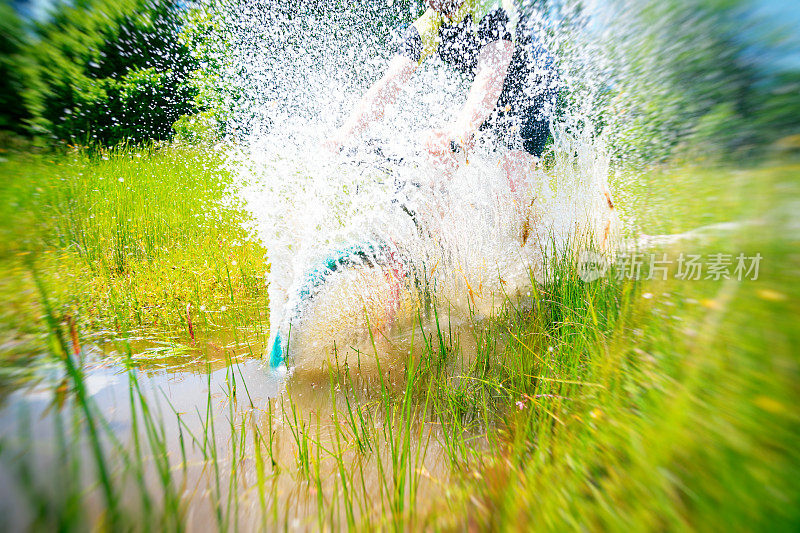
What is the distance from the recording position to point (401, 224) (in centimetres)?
174

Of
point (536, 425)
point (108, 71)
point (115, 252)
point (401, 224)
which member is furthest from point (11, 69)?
point (108, 71)

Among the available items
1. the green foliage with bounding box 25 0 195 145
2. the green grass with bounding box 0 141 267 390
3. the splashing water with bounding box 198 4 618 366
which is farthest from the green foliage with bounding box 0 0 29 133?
the splashing water with bounding box 198 4 618 366

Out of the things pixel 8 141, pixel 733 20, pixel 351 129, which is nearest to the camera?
pixel 733 20

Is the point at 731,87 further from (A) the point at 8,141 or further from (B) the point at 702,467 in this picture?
(A) the point at 8,141

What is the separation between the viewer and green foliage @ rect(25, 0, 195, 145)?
7.59ft

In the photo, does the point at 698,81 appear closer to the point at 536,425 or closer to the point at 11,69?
the point at 536,425

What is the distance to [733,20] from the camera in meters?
0.71

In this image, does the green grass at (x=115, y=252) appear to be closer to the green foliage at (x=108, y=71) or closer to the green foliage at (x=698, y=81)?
the green foliage at (x=108, y=71)

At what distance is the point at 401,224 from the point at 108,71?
6707mm

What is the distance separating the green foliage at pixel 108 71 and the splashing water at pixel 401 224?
1170 millimetres

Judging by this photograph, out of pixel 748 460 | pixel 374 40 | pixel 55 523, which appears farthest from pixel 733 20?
pixel 374 40

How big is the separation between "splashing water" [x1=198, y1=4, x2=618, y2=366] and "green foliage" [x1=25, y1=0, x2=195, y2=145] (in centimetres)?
117

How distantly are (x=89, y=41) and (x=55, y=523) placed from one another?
3.73m

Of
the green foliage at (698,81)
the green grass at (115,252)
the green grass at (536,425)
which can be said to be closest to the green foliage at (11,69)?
the green grass at (115,252)
